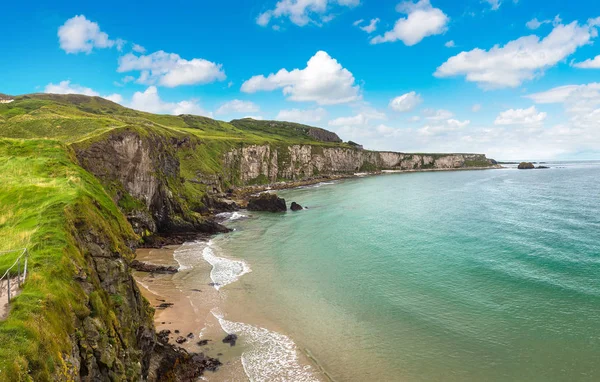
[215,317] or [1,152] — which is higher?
[1,152]

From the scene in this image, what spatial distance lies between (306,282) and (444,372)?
17.4 m

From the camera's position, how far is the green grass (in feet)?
35.0

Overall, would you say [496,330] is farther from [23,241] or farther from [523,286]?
[23,241]

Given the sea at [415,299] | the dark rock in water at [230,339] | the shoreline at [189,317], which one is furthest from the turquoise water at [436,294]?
the dark rock in water at [230,339]

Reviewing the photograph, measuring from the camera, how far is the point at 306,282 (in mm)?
36125

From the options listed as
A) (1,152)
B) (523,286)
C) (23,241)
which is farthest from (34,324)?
(523,286)

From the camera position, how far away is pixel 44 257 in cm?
1527

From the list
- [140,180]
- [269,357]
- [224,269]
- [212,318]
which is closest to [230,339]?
[269,357]

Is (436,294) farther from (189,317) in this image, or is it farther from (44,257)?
(44,257)

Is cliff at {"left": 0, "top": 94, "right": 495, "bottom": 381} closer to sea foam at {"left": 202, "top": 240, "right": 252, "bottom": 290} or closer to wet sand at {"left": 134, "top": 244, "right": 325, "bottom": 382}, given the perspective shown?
wet sand at {"left": 134, "top": 244, "right": 325, "bottom": 382}

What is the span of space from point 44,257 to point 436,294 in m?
30.1

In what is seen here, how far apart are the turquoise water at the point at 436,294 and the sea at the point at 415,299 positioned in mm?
117

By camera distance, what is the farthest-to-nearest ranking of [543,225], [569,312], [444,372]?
[543,225] < [569,312] < [444,372]

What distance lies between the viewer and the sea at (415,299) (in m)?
21.7
